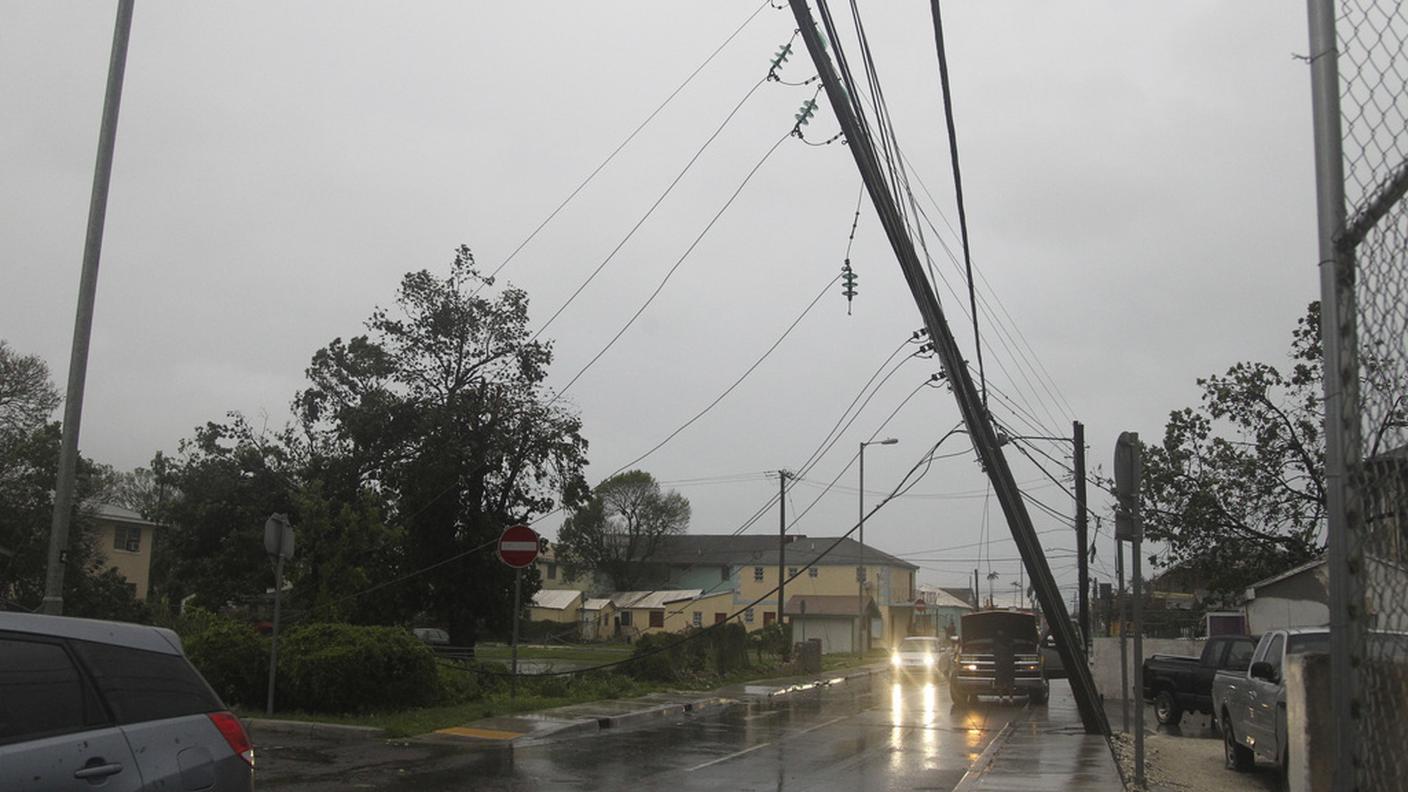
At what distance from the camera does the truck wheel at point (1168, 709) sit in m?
20.3

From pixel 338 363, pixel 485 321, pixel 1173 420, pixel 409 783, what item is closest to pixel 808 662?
pixel 1173 420

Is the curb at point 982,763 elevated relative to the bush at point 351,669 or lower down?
lower down

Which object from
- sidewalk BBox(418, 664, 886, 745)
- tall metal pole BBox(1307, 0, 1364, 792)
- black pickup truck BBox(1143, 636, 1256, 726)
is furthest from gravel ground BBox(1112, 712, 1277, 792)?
tall metal pole BBox(1307, 0, 1364, 792)

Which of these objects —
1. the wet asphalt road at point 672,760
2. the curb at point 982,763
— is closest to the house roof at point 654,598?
the wet asphalt road at point 672,760

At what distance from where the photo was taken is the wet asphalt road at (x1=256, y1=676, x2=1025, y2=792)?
37.5 feet

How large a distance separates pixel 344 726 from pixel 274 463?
33373 millimetres

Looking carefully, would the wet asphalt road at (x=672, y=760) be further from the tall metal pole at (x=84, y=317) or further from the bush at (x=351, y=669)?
the tall metal pole at (x=84, y=317)

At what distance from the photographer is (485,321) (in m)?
44.9

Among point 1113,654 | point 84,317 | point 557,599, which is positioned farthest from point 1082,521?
point 557,599

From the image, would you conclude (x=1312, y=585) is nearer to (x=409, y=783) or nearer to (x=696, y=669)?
(x=696, y=669)

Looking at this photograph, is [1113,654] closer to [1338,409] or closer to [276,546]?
[276,546]

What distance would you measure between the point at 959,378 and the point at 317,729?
9111 millimetres

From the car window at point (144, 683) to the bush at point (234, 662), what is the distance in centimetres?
1160

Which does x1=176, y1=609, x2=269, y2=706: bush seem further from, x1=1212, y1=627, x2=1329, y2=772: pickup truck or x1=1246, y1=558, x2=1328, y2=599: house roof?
x1=1246, y1=558, x2=1328, y2=599: house roof
